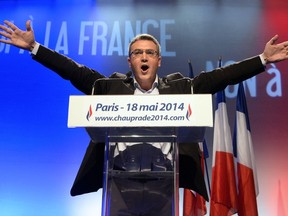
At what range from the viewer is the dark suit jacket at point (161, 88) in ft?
5.87

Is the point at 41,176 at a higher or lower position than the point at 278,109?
lower

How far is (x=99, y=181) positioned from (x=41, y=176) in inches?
81.4

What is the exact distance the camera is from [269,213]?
3506 millimetres

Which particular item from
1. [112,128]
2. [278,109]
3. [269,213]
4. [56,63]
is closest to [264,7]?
[278,109]

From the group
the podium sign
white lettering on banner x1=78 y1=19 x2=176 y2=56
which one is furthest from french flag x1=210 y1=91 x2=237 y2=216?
the podium sign

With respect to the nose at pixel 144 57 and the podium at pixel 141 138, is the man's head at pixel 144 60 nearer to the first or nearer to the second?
the nose at pixel 144 57

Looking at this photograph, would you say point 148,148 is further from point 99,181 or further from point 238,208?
point 238,208

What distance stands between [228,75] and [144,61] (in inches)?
16.1

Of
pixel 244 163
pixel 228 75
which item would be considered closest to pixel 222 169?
pixel 244 163

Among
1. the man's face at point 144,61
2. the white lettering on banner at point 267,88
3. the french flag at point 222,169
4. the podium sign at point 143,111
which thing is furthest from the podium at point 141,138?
the white lettering on banner at point 267,88

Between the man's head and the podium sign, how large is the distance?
1.52 feet

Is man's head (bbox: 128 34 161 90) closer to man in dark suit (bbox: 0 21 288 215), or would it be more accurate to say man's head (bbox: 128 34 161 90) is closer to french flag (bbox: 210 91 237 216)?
man in dark suit (bbox: 0 21 288 215)

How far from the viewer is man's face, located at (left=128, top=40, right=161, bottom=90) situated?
1.84m

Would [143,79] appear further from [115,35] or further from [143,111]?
[115,35]
